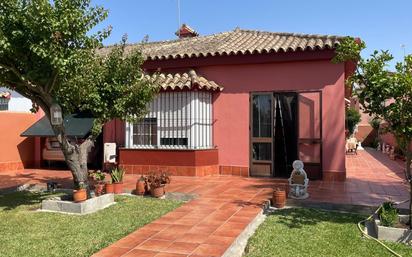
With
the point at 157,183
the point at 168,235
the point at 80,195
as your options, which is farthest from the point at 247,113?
the point at 168,235

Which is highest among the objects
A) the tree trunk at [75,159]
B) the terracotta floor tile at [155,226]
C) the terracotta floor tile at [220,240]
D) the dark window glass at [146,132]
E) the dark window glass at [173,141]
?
the dark window glass at [146,132]

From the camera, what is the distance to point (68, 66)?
29.2ft

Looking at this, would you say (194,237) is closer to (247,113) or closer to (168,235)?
(168,235)

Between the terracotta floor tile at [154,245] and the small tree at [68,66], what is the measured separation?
154 inches

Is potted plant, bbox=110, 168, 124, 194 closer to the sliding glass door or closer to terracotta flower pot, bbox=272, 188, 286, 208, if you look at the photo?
terracotta flower pot, bbox=272, 188, 286, 208

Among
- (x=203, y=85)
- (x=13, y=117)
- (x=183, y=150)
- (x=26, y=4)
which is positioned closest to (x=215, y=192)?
(x=183, y=150)

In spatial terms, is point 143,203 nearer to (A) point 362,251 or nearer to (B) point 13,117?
(A) point 362,251

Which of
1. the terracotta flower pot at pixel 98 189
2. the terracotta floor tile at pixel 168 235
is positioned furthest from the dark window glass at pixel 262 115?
the terracotta floor tile at pixel 168 235

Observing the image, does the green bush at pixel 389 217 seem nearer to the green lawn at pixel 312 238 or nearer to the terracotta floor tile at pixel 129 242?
the green lawn at pixel 312 238

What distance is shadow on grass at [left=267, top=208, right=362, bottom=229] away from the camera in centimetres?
844

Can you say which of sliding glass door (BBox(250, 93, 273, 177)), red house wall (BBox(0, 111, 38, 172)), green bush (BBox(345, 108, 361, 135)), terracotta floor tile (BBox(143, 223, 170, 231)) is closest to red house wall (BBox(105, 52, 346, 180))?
sliding glass door (BBox(250, 93, 273, 177))

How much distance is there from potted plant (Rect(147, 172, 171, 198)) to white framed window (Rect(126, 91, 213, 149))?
139 inches

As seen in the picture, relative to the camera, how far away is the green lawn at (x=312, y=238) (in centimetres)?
675

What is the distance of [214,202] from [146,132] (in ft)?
20.6
